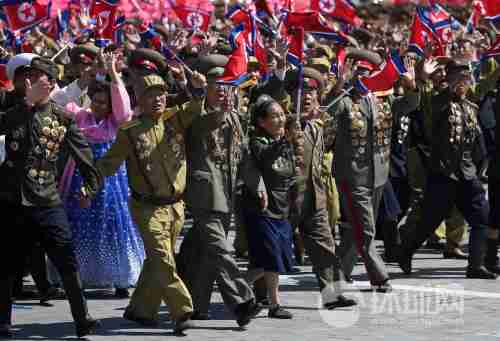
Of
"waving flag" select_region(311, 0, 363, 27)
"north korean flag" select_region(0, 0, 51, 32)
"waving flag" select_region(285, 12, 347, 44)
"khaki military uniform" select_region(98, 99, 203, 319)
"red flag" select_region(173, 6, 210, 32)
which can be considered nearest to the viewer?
"khaki military uniform" select_region(98, 99, 203, 319)

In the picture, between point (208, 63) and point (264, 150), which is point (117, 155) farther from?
point (264, 150)

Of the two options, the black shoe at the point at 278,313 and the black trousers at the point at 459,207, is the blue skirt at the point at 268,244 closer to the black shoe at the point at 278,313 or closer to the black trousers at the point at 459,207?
the black shoe at the point at 278,313

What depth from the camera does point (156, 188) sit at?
9977mm

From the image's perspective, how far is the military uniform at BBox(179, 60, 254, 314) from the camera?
10.2 meters

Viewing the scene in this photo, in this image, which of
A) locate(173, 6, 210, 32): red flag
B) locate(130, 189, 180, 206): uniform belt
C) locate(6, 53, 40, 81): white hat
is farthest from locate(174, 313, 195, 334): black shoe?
locate(173, 6, 210, 32): red flag

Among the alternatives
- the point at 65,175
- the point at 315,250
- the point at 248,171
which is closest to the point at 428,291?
the point at 315,250

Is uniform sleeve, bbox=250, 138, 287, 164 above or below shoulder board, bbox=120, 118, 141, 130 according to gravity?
below

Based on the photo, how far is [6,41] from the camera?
15.1 meters

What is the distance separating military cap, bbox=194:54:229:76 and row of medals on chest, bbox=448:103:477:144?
9.48ft

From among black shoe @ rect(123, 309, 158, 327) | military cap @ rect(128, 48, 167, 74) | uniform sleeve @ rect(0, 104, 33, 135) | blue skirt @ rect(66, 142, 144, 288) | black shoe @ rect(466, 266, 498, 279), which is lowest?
black shoe @ rect(466, 266, 498, 279)

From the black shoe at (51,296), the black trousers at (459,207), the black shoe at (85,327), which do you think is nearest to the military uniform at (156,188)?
the black shoe at (85,327)

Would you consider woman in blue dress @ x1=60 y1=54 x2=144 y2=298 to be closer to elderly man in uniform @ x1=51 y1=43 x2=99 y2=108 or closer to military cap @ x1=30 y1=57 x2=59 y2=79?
elderly man in uniform @ x1=51 y1=43 x2=99 y2=108

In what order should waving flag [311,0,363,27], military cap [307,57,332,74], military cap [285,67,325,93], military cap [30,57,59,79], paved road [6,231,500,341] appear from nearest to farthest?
military cap [30,57,59,79]
paved road [6,231,500,341]
military cap [285,67,325,93]
military cap [307,57,332,74]
waving flag [311,0,363,27]

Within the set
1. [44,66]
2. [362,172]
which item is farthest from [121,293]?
[44,66]
